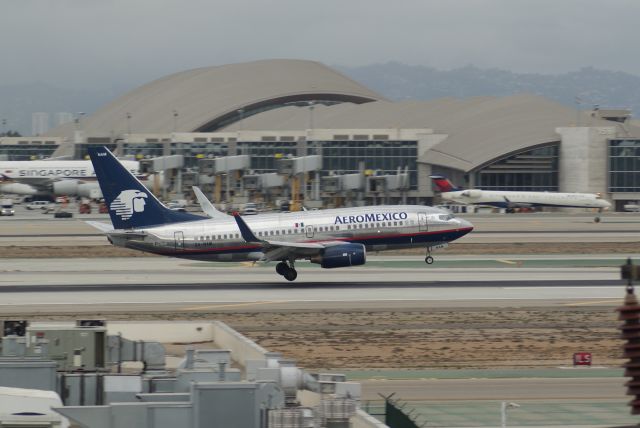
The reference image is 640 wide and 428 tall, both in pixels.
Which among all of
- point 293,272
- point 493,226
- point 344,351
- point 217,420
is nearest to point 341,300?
point 293,272

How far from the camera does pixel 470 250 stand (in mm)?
80625

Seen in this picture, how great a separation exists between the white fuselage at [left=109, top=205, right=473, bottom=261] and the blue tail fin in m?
0.64

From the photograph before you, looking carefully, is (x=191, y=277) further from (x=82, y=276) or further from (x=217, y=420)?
(x=217, y=420)

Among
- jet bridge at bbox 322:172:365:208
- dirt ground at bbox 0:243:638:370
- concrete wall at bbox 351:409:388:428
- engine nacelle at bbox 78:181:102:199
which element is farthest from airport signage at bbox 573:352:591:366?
engine nacelle at bbox 78:181:102:199

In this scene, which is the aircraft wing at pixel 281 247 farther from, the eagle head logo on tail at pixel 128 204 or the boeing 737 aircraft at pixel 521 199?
the boeing 737 aircraft at pixel 521 199

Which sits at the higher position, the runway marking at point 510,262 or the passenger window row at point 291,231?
the passenger window row at point 291,231

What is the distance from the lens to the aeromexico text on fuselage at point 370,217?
60300 mm

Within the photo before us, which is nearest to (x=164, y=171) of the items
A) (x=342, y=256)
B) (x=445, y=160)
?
(x=445, y=160)

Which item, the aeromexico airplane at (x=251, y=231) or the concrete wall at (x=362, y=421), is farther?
the aeromexico airplane at (x=251, y=231)

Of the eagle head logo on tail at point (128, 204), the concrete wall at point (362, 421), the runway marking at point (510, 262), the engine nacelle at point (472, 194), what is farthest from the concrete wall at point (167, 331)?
the engine nacelle at point (472, 194)

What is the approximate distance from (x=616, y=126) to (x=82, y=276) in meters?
138

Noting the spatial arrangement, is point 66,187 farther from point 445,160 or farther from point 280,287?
point 280,287

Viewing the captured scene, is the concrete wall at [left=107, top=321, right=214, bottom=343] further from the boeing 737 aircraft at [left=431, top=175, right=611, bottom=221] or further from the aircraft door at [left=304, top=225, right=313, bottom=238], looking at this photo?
the boeing 737 aircraft at [left=431, top=175, right=611, bottom=221]

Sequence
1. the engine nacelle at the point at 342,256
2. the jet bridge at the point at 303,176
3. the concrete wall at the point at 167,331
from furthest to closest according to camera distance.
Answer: the jet bridge at the point at 303,176 → the engine nacelle at the point at 342,256 → the concrete wall at the point at 167,331
